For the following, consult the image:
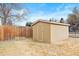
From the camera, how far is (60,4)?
1801mm

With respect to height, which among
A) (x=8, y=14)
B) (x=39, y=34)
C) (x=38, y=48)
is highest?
(x=8, y=14)

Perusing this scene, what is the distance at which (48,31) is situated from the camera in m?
1.81

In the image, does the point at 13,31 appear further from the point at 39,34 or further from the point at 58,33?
the point at 58,33

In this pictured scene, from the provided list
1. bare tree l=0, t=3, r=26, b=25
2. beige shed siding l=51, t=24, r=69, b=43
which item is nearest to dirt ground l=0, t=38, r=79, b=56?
beige shed siding l=51, t=24, r=69, b=43

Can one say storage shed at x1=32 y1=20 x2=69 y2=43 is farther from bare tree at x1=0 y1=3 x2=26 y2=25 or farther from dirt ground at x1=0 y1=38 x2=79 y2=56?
bare tree at x1=0 y1=3 x2=26 y2=25

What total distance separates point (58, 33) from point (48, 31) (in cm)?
Result: 10

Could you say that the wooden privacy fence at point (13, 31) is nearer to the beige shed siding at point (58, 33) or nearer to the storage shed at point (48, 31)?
the storage shed at point (48, 31)

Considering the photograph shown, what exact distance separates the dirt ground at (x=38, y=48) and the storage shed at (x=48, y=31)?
0.05 metres

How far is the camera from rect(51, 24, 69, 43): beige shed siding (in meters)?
1.79

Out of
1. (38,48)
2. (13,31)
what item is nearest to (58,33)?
(38,48)

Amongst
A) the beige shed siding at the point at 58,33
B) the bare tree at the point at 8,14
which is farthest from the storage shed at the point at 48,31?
the bare tree at the point at 8,14

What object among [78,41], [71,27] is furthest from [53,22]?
[78,41]

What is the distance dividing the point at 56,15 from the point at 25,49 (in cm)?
47

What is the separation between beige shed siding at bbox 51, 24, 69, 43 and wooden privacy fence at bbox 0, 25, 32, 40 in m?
0.24
